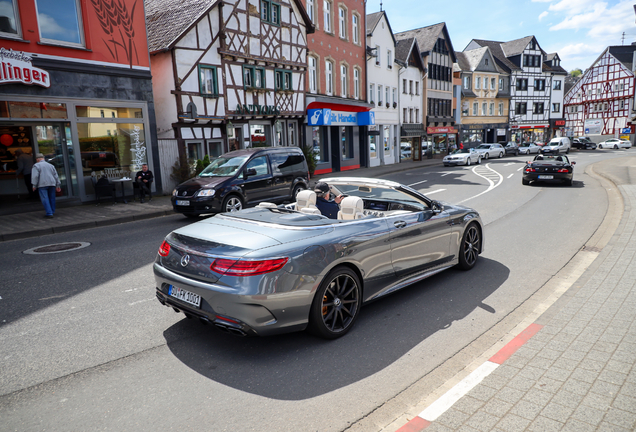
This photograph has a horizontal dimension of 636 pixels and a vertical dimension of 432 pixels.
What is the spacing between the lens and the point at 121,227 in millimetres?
11344

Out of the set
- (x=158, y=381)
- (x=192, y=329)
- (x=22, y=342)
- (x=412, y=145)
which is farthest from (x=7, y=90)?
(x=412, y=145)

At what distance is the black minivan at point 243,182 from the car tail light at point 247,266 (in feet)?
25.5

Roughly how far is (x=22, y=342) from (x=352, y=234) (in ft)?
11.5

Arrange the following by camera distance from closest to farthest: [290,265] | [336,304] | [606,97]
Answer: [290,265] → [336,304] → [606,97]

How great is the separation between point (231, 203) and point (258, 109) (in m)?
11.3

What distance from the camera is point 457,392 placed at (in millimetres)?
3418

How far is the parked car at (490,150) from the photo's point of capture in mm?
42188

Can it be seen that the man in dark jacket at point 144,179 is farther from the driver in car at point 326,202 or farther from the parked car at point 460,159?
the parked car at point 460,159

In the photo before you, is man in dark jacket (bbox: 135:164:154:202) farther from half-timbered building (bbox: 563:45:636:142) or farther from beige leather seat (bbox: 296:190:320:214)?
half-timbered building (bbox: 563:45:636:142)

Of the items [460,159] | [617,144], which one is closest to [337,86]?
[460,159]

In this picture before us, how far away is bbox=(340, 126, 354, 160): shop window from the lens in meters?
31.0

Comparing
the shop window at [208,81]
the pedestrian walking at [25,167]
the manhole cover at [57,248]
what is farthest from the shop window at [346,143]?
the manhole cover at [57,248]

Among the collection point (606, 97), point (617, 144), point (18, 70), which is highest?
point (606, 97)

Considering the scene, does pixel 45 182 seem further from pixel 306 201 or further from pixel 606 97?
pixel 606 97
